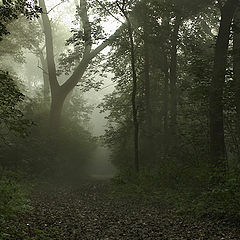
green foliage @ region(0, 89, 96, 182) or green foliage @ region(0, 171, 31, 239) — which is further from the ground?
green foliage @ region(0, 89, 96, 182)

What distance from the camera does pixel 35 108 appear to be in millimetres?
24719

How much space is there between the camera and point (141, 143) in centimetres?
2025

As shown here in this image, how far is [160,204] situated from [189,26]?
45.6 feet

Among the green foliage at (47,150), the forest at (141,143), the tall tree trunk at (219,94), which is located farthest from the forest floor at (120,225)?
the green foliage at (47,150)

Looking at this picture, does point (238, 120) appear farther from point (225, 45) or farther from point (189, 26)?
point (189, 26)

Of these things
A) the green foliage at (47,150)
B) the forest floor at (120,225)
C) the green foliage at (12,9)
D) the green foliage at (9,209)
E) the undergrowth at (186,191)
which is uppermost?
the green foliage at (12,9)

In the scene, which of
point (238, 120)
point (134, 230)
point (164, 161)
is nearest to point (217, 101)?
point (238, 120)

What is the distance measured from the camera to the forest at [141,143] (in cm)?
779

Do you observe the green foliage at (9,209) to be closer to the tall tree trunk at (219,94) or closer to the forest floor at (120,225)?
the forest floor at (120,225)

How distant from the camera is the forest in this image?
7785 millimetres

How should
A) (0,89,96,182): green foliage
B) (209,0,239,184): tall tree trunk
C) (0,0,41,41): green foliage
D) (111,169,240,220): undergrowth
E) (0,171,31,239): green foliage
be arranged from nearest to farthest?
(0,171,31,239): green foliage < (0,0,41,41): green foliage < (111,169,240,220): undergrowth < (209,0,239,184): tall tree trunk < (0,89,96,182): green foliage

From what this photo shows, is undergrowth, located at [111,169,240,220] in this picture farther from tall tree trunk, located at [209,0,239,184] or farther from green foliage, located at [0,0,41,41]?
green foliage, located at [0,0,41,41]

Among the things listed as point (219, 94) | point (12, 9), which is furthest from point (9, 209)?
point (219, 94)

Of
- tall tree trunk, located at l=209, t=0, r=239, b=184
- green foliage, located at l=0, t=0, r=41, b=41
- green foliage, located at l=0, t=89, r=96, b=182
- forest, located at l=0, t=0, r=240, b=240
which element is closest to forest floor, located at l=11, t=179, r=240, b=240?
forest, located at l=0, t=0, r=240, b=240
